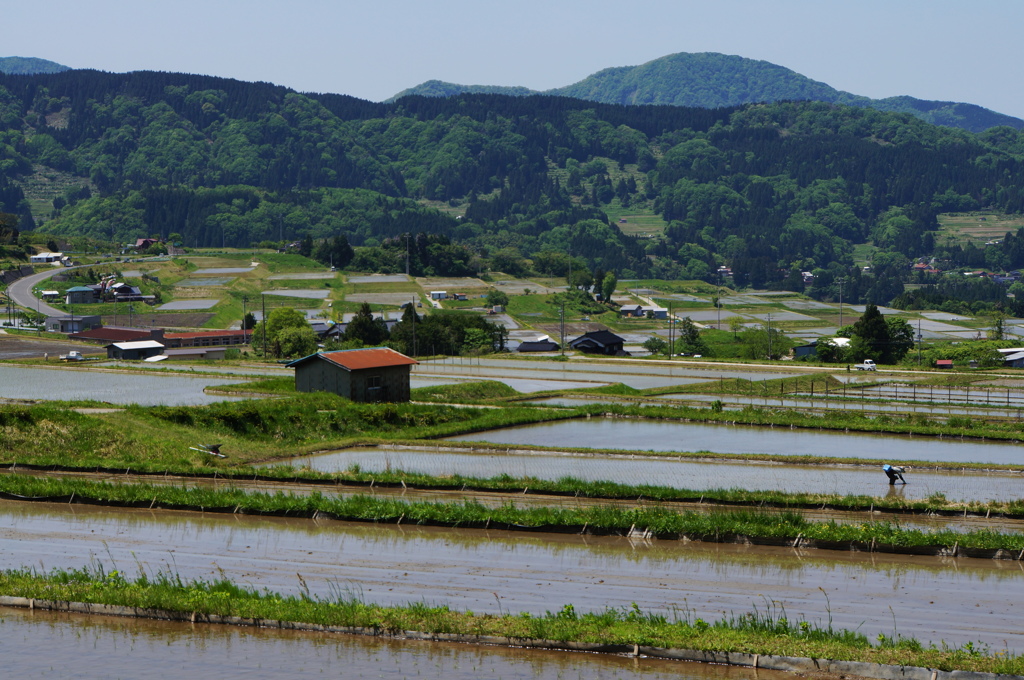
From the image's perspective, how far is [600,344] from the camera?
6894 cm

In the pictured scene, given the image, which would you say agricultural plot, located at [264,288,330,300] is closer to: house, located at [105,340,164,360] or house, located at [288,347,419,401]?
house, located at [105,340,164,360]

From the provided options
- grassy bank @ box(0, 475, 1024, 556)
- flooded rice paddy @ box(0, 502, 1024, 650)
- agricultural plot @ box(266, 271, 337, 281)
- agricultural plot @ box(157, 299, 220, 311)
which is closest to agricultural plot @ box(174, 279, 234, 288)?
agricultural plot @ box(266, 271, 337, 281)

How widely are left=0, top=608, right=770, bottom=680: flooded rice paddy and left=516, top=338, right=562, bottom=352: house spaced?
2284 inches

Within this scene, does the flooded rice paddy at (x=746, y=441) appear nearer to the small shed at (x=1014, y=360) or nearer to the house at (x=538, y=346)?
the small shed at (x=1014, y=360)

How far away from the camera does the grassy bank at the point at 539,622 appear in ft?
35.2

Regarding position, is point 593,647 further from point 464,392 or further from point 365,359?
point 464,392

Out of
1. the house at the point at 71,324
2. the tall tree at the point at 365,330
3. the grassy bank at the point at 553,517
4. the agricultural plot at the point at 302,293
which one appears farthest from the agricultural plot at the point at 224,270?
the grassy bank at the point at 553,517

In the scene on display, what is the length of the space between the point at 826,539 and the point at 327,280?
91.3m

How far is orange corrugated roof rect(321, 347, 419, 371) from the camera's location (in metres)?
31.6

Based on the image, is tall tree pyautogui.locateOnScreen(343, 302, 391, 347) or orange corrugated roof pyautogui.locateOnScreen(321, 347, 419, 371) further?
tall tree pyautogui.locateOnScreen(343, 302, 391, 347)

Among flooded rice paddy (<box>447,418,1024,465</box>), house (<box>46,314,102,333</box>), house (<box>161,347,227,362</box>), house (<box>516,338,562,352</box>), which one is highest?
flooded rice paddy (<box>447,418,1024,465</box>)

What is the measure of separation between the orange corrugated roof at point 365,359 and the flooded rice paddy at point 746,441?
4.51 m

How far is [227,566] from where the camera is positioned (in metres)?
14.6

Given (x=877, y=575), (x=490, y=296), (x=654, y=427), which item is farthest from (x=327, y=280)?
(x=877, y=575)
